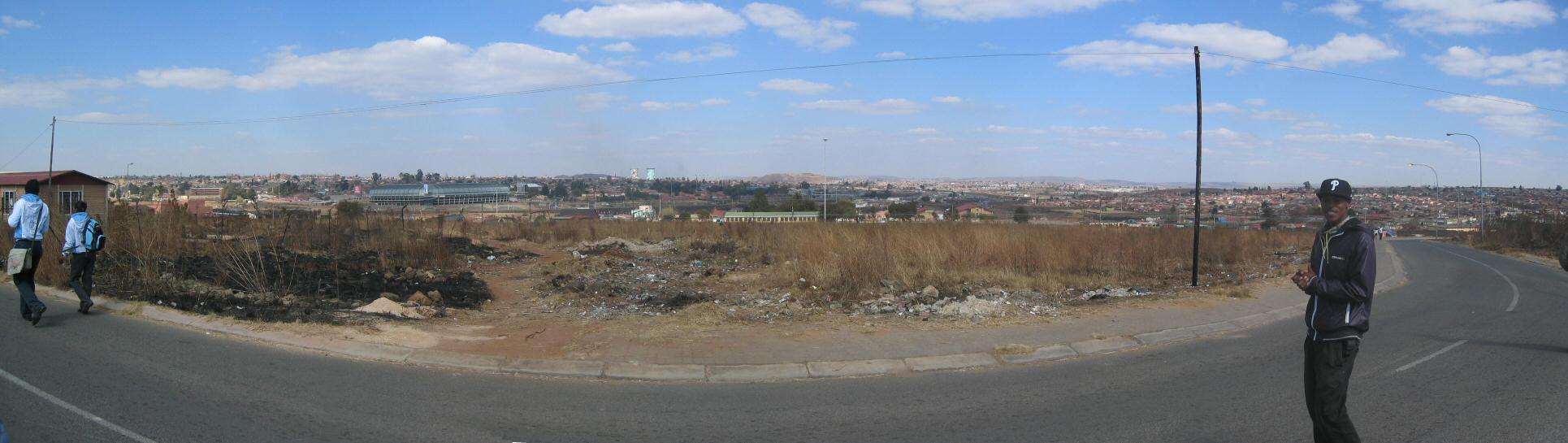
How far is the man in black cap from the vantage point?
13.5ft

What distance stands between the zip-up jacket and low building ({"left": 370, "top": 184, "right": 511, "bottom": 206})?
140ft

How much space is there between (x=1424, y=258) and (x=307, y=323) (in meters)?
35.2

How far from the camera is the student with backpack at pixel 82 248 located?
8.86m

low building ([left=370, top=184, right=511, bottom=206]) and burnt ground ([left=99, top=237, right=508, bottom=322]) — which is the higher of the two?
low building ([left=370, top=184, right=511, bottom=206])

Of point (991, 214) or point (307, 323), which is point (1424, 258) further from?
point (307, 323)

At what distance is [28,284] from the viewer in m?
8.33

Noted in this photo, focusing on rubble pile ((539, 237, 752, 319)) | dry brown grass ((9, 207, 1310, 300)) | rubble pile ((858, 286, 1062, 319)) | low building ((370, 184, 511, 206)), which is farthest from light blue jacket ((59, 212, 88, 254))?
low building ((370, 184, 511, 206))

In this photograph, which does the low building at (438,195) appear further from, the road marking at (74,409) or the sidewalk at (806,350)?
the road marking at (74,409)

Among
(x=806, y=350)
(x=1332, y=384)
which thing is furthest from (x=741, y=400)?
(x=1332, y=384)

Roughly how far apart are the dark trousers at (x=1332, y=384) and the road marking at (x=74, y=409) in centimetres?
663

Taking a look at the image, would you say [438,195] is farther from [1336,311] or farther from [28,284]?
[1336,311]

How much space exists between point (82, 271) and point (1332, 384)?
12.1 m

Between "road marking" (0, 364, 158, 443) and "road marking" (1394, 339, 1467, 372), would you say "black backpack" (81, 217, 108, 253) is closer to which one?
"road marking" (0, 364, 158, 443)

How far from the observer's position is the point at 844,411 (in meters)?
5.85
